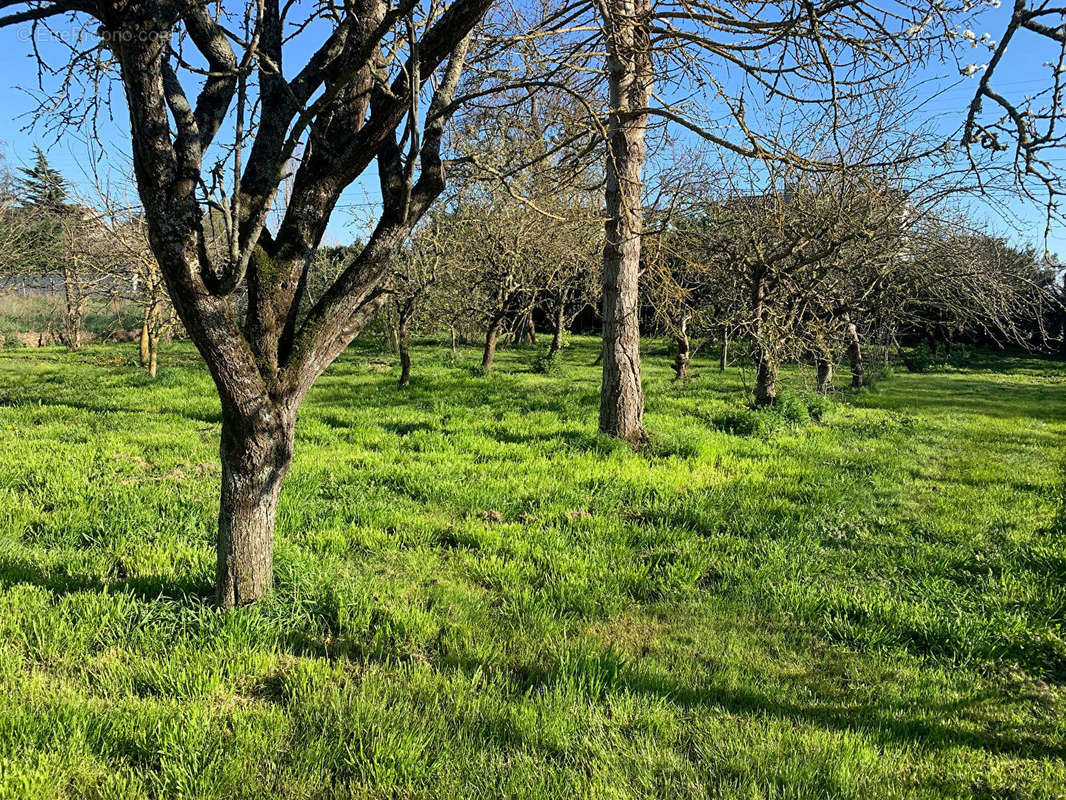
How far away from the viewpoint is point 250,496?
10.7 ft

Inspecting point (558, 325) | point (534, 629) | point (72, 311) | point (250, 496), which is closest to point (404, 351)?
point (250, 496)

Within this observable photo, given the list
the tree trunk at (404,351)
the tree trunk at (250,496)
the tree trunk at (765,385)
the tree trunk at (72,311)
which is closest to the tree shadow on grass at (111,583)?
the tree trunk at (250,496)

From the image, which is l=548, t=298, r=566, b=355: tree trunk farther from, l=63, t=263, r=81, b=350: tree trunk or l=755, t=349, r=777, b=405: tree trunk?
l=63, t=263, r=81, b=350: tree trunk

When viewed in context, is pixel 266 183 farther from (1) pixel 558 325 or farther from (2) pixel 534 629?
(1) pixel 558 325

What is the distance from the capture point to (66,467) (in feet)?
20.0

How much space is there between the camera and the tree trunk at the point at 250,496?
3.17 m

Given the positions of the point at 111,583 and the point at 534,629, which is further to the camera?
the point at 111,583

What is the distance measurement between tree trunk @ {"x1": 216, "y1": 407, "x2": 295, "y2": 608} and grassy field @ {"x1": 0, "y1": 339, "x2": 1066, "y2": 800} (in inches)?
6.8

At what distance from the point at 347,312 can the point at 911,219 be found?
11142 mm

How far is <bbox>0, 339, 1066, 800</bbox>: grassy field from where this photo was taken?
2449 millimetres

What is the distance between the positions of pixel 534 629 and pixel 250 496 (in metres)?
1.77

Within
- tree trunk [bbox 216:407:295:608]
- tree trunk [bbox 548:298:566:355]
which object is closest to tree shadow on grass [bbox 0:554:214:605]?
tree trunk [bbox 216:407:295:608]

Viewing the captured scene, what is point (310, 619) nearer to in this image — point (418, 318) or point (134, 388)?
point (134, 388)

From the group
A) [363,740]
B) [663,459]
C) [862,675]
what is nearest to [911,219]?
[663,459]
